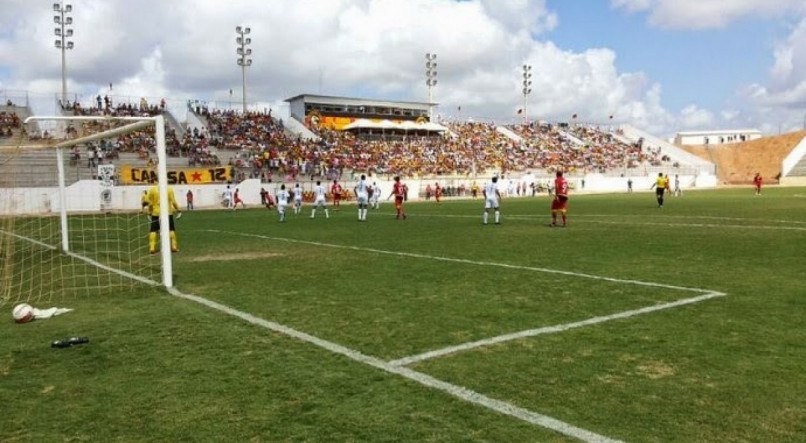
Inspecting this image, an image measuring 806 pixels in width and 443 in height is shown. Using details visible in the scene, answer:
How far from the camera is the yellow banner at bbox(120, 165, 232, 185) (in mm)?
39631

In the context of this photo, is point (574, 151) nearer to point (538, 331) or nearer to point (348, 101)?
point (348, 101)

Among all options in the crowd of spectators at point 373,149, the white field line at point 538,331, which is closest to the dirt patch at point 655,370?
the white field line at point 538,331

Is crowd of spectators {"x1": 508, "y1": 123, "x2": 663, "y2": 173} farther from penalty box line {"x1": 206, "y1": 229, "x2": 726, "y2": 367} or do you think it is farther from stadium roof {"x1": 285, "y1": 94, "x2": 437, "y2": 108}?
penalty box line {"x1": 206, "y1": 229, "x2": 726, "y2": 367}

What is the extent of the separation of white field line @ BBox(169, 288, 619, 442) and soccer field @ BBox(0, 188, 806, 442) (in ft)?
0.07

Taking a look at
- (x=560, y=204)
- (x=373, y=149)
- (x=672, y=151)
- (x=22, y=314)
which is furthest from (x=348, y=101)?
(x=22, y=314)

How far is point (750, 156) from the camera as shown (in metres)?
88.4

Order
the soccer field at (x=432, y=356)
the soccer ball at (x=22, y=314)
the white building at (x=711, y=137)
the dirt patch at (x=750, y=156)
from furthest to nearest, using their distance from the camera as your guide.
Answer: the white building at (x=711, y=137), the dirt patch at (x=750, y=156), the soccer ball at (x=22, y=314), the soccer field at (x=432, y=356)

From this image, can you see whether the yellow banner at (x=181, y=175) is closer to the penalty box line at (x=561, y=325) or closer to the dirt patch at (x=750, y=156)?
the penalty box line at (x=561, y=325)

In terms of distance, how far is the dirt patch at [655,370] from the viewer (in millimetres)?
5074

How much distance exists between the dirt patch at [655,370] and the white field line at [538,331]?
50.7 inches

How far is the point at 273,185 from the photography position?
45781 mm

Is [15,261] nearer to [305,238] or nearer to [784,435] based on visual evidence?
[305,238]

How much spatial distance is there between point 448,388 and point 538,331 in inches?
79.1

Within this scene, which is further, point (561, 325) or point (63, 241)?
point (63, 241)
